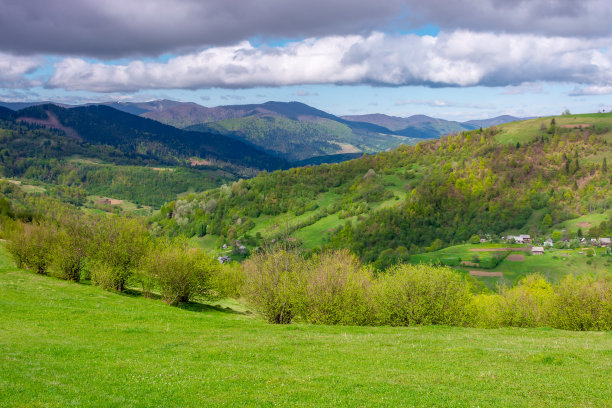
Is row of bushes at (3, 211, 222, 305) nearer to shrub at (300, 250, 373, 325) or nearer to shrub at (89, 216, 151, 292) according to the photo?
shrub at (89, 216, 151, 292)

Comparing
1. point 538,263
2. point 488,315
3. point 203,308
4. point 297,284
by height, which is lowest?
point 538,263

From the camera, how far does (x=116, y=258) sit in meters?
57.9

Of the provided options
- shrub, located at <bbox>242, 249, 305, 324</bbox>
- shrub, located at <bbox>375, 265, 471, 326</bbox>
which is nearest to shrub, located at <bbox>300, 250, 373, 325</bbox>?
shrub, located at <bbox>242, 249, 305, 324</bbox>

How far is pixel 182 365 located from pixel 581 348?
2514 cm

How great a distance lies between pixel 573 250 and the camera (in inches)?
7564

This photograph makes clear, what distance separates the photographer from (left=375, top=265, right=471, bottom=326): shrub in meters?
43.9

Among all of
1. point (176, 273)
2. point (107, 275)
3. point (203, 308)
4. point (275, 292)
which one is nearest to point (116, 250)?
point (107, 275)

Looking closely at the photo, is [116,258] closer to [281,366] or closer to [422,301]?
[422,301]

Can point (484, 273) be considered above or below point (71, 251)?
below

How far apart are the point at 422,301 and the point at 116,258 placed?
1633 inches

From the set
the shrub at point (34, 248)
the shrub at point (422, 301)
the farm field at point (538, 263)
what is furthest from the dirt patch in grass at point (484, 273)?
the shrub at point (34, 248)

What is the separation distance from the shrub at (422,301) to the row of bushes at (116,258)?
25529 millimetres

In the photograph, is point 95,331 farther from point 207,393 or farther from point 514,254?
point 514,254

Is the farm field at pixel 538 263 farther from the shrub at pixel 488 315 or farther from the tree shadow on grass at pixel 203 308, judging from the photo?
the tree shadow on grass at pixel 203 308
